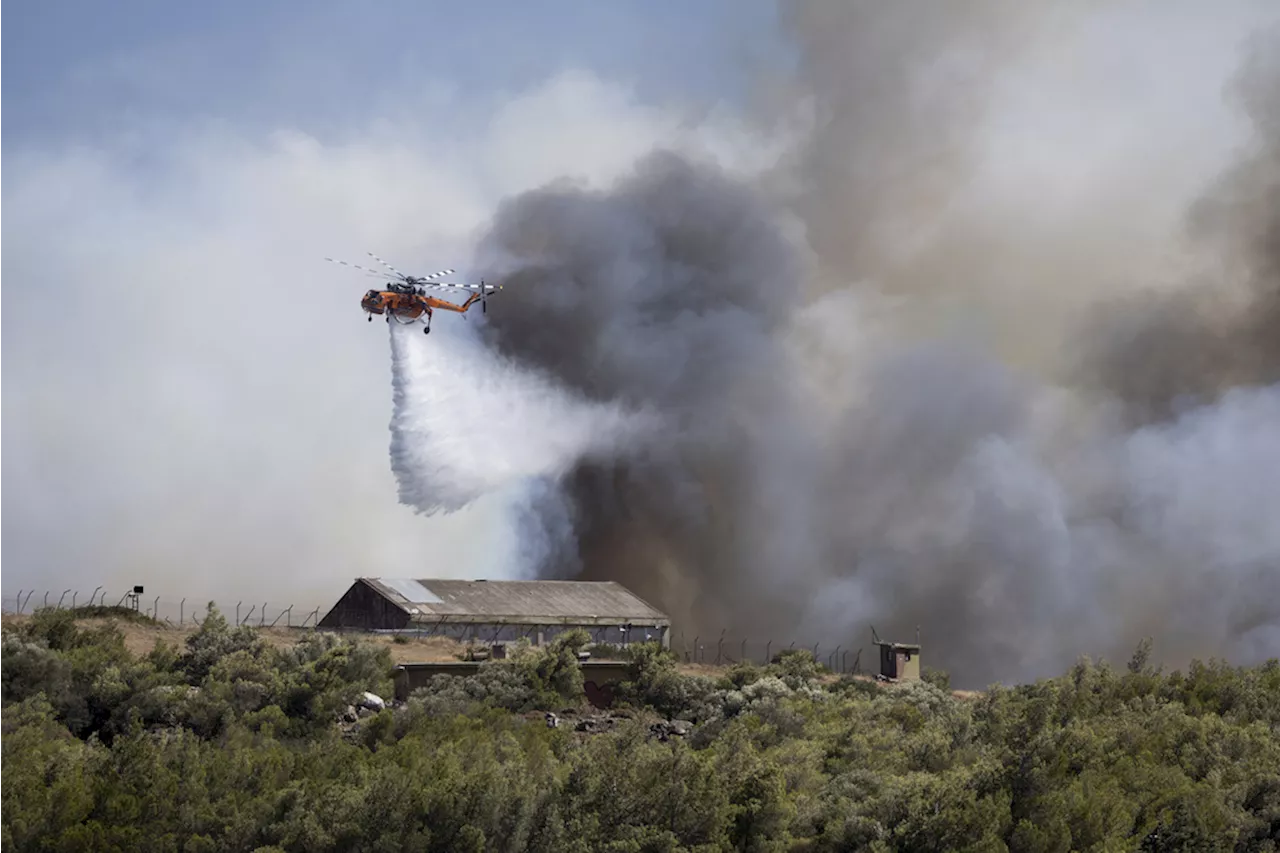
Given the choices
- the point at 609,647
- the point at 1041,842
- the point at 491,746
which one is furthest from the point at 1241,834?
the point at 609,647

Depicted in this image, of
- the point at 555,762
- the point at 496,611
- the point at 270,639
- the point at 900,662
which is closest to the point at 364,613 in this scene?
the point at 496,611

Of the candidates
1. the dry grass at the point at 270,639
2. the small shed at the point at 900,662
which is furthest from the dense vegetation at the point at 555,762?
the small shed at the point at 900,662

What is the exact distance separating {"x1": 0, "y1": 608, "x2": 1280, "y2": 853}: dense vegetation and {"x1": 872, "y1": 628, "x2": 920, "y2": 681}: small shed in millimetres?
12447

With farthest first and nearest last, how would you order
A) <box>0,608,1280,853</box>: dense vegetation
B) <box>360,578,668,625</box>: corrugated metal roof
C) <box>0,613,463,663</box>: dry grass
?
1. <box>360,578,668,625</box>: corrugated metal roof
2. <box>0,613,463,663</box>: dry grass
3. <box>0,608,1280,853</box>: dense vegetation

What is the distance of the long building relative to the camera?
83.2 metres

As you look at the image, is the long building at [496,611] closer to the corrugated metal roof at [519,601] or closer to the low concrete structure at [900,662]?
the corrugated metal roof at [519,601]

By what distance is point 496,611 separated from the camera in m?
85.4

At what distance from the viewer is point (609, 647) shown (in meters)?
79.6

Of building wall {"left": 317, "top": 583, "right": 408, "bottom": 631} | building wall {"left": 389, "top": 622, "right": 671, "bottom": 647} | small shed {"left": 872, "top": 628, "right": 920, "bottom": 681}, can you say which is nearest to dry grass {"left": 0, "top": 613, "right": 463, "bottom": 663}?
building wall {"left": 389, "top": 622, "right": 671, "bottom": 647}

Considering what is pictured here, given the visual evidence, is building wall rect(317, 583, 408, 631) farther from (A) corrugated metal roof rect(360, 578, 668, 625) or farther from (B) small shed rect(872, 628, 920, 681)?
(B) small shed rect(872, 628, 920, 681)

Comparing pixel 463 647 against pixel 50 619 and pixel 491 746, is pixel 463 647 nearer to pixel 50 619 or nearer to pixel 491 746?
pixel 50 619

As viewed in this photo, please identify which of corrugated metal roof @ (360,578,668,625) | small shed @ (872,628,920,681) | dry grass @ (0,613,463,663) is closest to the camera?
dry grass @ (0,613,463,663)

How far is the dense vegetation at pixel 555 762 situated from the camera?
44.5m

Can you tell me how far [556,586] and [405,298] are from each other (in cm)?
1712
